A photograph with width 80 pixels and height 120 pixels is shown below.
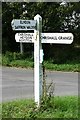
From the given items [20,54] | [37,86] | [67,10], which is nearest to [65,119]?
[37,86]

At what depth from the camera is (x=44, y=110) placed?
27.7 ft

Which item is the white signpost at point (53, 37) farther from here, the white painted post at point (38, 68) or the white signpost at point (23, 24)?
the white signpost at point (23, 24)

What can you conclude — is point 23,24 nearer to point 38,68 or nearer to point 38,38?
point 38,38

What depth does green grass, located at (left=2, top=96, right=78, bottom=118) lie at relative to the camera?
795 cm

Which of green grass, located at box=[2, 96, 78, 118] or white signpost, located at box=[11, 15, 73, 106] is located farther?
white signpost, located at box=[11, 15, 73, 106]

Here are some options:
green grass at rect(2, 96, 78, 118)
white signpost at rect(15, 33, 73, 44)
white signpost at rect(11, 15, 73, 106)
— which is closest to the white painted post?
white signpost at rect(11, 15, 73, 106)

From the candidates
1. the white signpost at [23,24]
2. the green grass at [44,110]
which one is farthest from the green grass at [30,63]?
the white signpost at [23,24]

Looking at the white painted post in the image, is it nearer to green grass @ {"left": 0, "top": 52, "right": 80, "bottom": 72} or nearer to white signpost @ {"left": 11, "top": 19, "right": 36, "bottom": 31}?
white signpost @ {"left": 11, "top": 19, "right": 36, "bottom": 31}

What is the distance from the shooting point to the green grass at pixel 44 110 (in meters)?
7.95

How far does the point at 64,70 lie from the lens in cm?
2377

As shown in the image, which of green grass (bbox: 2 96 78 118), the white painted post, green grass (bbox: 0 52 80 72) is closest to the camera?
green grass (bbox: 2 96 78 118)

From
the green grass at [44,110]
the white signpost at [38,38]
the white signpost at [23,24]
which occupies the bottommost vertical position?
the green grass at [44,110]

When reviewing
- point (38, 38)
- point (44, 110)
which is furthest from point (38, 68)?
point (44, 110)

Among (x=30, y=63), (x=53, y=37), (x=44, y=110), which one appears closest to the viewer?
(x=44, y=110)
